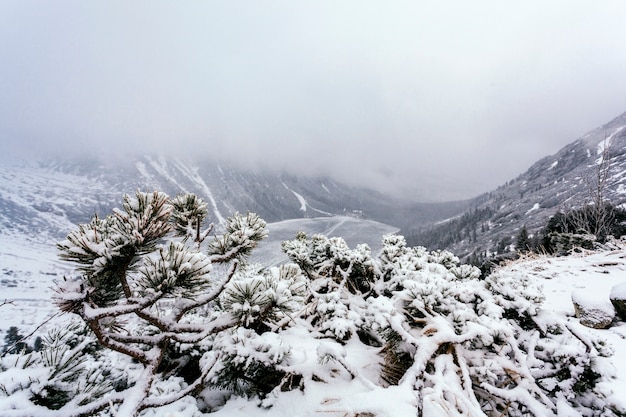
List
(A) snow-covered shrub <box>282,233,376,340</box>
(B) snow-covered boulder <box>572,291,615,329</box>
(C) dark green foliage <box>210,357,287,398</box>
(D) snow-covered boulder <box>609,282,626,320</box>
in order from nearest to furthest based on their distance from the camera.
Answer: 1. (C) dark green foliage <box>210,357,287,398</box>
2. (B) snow-covered boulder <box>572,291,615,329</box>
3. (D) snow-covered boulder <box>609,282,626,320</box>
4. (A) snow-covered shrub <box>282,233,376,340</box>

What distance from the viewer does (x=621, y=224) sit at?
3566 cm

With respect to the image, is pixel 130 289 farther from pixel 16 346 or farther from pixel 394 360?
pixel 394 360

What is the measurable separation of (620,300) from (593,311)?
0.45 m

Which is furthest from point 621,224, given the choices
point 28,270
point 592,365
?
point 28,270

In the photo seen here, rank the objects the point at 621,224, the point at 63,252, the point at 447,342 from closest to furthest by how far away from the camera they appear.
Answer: the point at 63,252 → the point at 447,342 → the point at 621,224

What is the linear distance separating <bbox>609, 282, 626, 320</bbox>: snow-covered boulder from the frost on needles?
150 cm

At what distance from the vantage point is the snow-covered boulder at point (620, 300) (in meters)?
4.31

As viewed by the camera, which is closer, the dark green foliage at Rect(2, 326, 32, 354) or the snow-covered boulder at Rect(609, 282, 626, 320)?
the dark green foliage at Rect(2, 326, 32, 354)

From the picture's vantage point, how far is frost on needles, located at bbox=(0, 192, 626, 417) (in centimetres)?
248

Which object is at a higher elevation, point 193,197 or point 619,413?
point 193,197

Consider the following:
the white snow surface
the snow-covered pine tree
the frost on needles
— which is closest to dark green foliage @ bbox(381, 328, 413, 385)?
the frost on needles

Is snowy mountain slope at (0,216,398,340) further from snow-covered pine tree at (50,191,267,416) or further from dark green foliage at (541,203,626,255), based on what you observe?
snow-covered pine tree at (50,191,267,416)

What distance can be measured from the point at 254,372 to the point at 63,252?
7.55 feet

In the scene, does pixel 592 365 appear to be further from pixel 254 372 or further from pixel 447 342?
pixel 254 372
